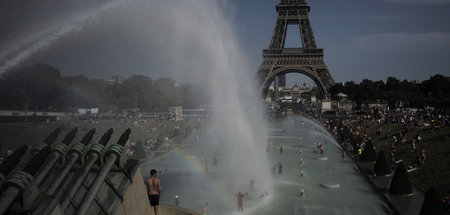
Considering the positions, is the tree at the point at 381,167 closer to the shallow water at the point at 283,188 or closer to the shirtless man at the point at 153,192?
the shallow water at the point at 283,188

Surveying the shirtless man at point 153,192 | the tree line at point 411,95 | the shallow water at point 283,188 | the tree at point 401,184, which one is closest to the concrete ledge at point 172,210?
the shirtless man at point 153,192

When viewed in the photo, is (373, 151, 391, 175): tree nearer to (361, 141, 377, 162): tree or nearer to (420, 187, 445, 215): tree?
(361, 141, 377, 162): tree

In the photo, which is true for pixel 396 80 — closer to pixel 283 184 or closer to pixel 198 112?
pixel 198 112

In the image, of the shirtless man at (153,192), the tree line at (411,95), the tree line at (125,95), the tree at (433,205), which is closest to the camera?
the shirtless man at (153,192)

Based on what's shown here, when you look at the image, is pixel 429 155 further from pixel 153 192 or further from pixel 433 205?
pixel 153 192

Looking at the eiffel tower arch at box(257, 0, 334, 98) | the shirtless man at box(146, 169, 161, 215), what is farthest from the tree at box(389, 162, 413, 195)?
the eiffel tower arch at box(257, 0, 334, 98)

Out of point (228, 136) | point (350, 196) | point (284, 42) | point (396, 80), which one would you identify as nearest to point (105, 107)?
point (228, 136)

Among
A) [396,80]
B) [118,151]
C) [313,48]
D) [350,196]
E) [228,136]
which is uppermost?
[313,48]
